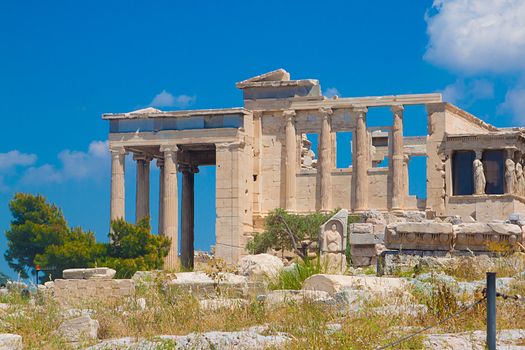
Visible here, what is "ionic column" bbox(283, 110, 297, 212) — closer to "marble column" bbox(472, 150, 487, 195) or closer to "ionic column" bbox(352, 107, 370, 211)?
"ionic column" bbox(352, 107, 370, 211)

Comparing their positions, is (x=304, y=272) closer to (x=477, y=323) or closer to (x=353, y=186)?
(x=477, y=323)

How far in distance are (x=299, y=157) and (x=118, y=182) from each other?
6731 millimetres

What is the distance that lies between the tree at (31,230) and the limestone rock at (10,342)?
2784 cm

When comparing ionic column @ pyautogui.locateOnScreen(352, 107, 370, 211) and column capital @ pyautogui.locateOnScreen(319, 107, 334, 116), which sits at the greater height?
column capital @ pyautogui.locateOnScreen(319, 107, 334, 116)

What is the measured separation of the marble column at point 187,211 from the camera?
4497 centimetres

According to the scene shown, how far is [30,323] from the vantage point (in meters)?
12.8

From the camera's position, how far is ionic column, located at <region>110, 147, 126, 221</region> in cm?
4250

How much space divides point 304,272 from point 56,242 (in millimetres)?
24929

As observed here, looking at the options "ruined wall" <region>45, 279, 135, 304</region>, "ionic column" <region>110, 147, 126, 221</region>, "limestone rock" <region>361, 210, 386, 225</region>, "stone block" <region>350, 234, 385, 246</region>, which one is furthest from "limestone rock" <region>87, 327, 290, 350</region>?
"ionic column" <region>110, 147, 126, 221</region>

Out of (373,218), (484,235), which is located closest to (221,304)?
(484,235)

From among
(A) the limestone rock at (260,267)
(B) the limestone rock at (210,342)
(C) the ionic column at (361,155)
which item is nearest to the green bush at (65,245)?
(C) the ionic column at (361,155)

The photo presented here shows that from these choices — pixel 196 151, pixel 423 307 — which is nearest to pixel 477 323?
pixel 423 307

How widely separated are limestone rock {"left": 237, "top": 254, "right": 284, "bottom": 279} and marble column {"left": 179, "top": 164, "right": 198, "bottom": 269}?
2567cm

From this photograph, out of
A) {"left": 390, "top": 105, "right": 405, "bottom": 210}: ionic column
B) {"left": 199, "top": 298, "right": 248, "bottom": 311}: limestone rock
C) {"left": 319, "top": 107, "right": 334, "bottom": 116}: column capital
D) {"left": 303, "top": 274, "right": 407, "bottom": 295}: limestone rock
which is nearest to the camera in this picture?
{"left": 199, "top": 298, "right": 248, "bottom": 311}: limestone rock
